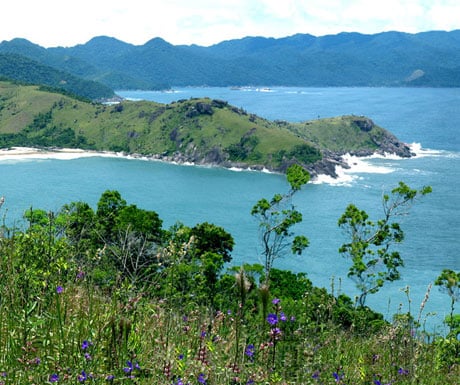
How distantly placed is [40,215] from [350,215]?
69.5ft

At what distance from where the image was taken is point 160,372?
4.18 meters

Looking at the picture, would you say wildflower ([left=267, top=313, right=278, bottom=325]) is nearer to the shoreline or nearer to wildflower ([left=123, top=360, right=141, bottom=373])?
wildflower ([left=123, top=360, right=141, bottom=373])

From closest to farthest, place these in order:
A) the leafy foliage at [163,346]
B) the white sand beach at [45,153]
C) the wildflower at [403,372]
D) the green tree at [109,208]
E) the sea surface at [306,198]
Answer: the leafy foliage at [163,346] → the wildflower at [403,372] → the green tree at [109,208] → the sea surface at [306,198] → the white sand beach at [45,153]

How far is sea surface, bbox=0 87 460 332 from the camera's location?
68.6m

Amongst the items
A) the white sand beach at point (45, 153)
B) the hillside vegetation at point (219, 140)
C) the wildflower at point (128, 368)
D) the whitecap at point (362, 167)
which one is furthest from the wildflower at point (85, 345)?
the white sand beach at point (45, 153)

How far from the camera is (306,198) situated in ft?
365

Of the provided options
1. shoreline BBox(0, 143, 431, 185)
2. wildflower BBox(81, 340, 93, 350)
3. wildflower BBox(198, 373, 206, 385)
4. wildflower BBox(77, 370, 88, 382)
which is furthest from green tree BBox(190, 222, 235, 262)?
shoreline BBox(0, 143, 431, 185)

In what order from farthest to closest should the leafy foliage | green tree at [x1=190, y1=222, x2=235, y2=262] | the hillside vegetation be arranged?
the hillside vegetation
green tree at [x1=190, y1=222, x2=235, y2=262]
the leafy foliage

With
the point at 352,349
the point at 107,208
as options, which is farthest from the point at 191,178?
the point at 352,349

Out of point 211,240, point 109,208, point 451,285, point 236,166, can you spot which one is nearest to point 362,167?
point 236,166

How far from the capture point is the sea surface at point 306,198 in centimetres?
6856

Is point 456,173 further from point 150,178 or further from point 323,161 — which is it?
point 150,178

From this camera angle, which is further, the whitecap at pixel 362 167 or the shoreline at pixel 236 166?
the whitecap at pixel 362 167

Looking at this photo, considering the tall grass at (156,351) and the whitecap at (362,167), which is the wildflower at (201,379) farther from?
the whitecap at (362,167)
